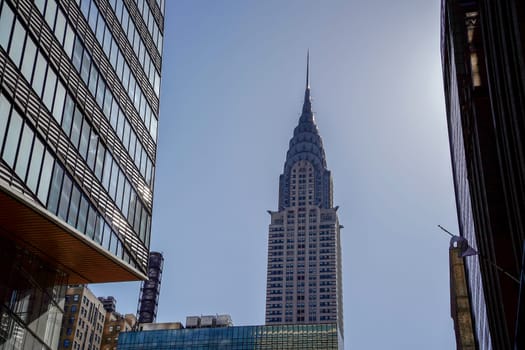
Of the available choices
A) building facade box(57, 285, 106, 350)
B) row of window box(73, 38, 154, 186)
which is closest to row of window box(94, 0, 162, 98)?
row of window box(73, 38, 154, 186)

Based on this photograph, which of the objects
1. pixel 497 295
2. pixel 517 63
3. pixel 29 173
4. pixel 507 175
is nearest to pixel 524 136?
pixel 517 63

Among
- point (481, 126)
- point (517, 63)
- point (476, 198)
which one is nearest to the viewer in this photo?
point (517, 63)

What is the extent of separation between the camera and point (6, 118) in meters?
28.8

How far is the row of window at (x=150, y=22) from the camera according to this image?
5128 cm

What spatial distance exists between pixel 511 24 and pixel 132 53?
96.7 ft

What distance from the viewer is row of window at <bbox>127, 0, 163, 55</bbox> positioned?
5128 cm

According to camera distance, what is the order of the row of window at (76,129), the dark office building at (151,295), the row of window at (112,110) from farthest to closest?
the dark office building at (151,295) → the row of window at (112,110) → the row of window at (76,129)

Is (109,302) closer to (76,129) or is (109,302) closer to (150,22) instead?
(150,22)

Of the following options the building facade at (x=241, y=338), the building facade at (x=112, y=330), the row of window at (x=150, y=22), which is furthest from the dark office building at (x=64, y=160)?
the building facade at (x=112, y=330)

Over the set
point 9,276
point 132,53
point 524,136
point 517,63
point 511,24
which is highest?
point 132,53

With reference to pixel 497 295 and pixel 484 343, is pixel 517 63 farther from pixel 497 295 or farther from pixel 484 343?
pixel 484 343

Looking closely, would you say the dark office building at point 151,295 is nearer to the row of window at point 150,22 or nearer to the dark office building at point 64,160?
the row of window at point 150,22

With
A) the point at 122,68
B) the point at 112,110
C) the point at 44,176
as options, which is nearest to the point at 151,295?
the point at 122,68

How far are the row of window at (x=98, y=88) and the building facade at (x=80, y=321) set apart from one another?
95740 mm
